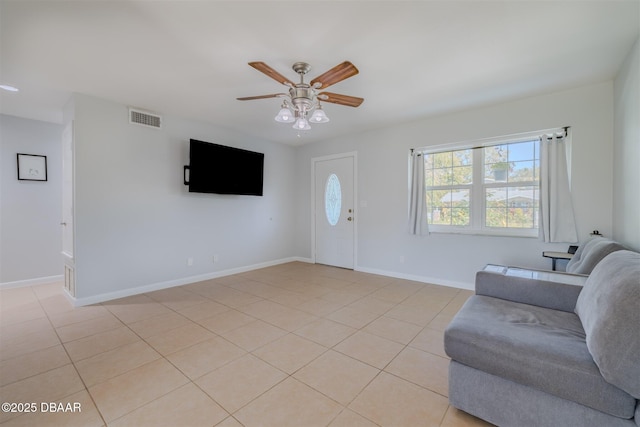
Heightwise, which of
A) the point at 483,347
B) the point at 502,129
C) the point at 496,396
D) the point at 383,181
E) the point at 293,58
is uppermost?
the point at 293,58

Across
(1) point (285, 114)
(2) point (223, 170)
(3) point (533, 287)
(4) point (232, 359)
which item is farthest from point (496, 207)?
(2) point (223, 170)

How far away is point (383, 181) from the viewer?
14.6 feet

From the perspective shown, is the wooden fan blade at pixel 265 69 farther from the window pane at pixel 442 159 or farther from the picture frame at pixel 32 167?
the picture frame at pixel 32 167

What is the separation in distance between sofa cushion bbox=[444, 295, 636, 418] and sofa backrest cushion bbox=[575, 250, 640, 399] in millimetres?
73

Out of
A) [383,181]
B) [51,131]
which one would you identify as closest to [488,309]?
[383,181]

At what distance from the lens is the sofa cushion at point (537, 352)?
1150 mm

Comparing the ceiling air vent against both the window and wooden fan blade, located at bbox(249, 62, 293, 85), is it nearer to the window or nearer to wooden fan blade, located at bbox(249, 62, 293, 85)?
wooden fan blade, located at bbox(249, 62, 293, 85)

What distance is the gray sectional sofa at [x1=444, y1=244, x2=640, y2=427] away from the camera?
1.11m

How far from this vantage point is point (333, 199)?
17.0 feet

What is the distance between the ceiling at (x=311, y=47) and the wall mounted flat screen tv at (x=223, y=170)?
2.96ft

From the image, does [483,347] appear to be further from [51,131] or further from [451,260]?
[51,131]

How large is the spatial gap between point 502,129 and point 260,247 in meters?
4.22

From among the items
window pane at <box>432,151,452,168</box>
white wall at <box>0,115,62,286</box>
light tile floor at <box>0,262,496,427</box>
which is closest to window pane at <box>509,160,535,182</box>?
window pane at <box>432,151,452,168</box>

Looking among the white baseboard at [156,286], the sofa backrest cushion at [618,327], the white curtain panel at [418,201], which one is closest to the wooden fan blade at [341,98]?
the white curtain panel at [418,201]
